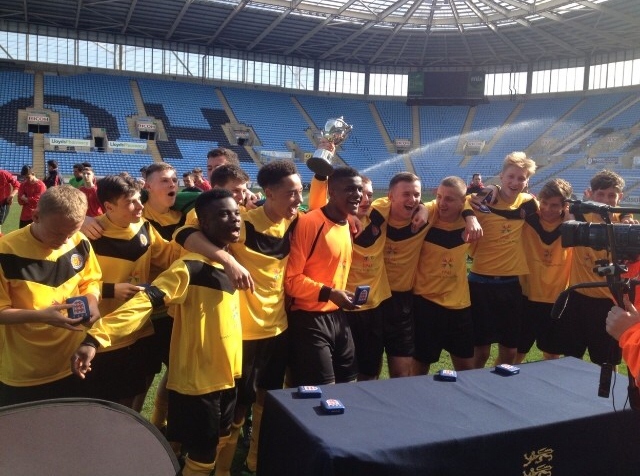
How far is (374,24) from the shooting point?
29.8m

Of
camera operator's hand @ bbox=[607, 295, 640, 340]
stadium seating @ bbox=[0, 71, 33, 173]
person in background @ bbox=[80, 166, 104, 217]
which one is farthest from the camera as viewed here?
stadium seating @ bbox=[0, 71, 33, 173]

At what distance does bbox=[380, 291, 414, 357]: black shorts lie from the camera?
12.9 ft

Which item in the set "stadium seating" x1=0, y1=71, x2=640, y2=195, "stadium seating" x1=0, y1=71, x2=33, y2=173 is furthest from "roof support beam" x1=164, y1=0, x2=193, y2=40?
"stadium seating" x1=0, y1=71, x2=33, y2=173

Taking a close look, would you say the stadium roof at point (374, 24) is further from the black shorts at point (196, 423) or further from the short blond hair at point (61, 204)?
the black shorts at point (196, 423)

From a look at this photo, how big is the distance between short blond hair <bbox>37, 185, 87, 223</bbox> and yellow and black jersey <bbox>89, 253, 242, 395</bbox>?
515 millimetres

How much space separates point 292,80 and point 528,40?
53.0ft

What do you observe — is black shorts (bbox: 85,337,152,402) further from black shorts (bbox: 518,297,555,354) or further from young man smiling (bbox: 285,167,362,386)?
black shorts (bbox: 518,297,555,354)

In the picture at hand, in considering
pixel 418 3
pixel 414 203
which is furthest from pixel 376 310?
pixel 418 3

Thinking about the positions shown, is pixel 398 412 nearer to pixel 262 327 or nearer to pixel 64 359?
pixel 262 327

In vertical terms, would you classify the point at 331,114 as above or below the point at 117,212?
above

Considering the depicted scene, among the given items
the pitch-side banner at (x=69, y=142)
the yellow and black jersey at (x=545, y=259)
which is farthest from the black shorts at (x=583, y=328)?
the pitch-side banner at (x=69, y=142)

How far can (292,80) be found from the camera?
39.3m

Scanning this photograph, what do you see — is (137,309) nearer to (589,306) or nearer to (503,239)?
(503,239)

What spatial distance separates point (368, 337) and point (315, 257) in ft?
2.75
